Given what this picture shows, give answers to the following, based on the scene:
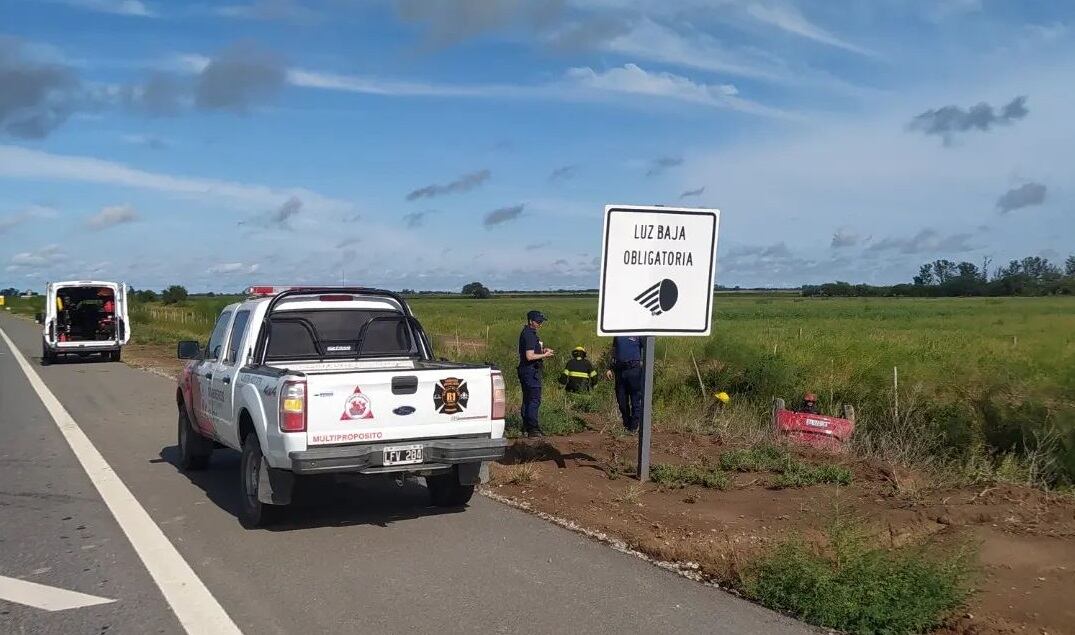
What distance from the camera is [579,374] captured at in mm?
16547

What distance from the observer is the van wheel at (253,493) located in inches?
290

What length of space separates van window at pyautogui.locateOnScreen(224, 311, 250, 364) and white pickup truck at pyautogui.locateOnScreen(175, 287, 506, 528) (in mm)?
14

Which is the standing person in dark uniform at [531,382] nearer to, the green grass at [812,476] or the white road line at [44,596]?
the green grass at [812,476]

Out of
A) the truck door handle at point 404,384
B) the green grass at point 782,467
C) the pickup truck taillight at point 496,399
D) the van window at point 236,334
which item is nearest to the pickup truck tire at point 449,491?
the pickup truck taillight at point 496,399

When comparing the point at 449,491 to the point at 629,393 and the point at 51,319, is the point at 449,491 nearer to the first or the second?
the point at 629,393

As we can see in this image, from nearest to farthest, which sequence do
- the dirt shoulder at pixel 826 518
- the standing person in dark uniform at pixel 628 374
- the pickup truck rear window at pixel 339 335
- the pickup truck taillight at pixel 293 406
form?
1. the dirt shoulder at pixel 826 518
2. the pickup truck taillight at pixel 293 406
3. the pickup truck rear window at pixel 339 335
4. the standing person in dark uniform at pixel 628 374

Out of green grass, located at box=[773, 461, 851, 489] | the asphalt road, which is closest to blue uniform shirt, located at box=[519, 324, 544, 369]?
the asphalt road

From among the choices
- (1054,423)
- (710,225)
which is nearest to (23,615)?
(710,225)

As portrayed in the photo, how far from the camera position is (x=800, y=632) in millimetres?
5105

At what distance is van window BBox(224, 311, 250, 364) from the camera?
869cm

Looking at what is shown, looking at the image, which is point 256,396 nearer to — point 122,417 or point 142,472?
point 142,472

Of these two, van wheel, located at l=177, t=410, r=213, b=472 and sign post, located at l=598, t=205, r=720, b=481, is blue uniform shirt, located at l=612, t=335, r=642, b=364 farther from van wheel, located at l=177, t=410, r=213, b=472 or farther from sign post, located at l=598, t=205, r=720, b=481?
van wheel, located at l=177, t=410, r=213, b=472

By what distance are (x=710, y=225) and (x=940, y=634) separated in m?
4.70

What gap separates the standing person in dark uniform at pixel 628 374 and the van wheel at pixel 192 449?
17.0 feet
